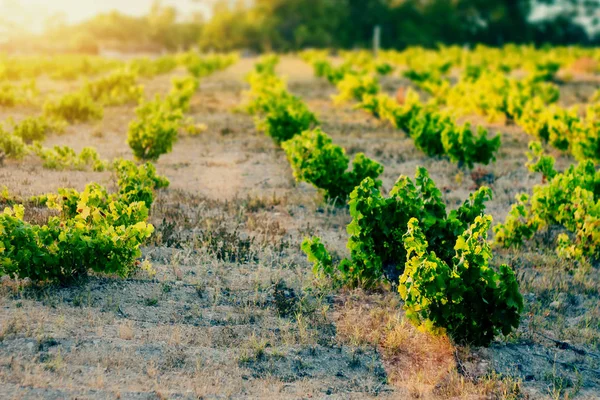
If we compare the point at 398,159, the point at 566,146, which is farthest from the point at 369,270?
the point at 566,146

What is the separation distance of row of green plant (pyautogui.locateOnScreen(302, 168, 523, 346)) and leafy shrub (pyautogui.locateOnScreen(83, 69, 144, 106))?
37.4ft

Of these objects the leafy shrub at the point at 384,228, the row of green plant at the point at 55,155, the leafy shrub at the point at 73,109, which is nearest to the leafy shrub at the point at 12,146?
the row of green plant at the point at 55,155

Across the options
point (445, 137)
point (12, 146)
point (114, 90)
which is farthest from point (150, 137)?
point (114, 90)

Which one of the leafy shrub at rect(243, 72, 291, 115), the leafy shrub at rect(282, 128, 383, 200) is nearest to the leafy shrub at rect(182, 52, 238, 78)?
the leafy shrub at rect(243, 72, 291, 115)

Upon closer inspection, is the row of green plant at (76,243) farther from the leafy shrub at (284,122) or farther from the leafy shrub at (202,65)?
the leafy shrub at (202,65)

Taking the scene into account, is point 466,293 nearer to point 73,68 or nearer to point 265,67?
point 265,67

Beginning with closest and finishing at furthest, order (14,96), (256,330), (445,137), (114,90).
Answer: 1. (256,330)
2. (445,137)
3. (14,96)
4. (114,90)

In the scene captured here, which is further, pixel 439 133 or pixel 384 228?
pixel 439 133

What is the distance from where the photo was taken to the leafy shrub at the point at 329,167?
7703 millimetres

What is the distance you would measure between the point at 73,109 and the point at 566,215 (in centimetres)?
1032

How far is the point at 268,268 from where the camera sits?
5879 millimetres

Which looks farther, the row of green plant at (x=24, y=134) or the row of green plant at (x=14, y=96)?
the row of green plant at (x=14, y=96)

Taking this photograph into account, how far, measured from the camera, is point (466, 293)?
4.59 metres

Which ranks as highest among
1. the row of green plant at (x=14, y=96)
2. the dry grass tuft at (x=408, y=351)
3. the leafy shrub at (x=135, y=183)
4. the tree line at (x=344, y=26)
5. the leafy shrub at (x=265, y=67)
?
the tree line at (x=344, y=26)
